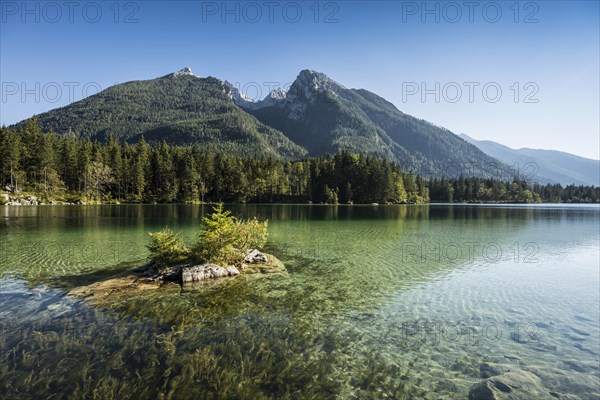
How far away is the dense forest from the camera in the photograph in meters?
108

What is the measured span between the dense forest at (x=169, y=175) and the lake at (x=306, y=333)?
107m

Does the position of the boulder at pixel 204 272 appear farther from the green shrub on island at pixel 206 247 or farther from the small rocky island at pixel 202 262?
the green shrub on island at pixel 206 247

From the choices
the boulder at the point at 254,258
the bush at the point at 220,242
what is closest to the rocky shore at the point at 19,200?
the bush at the point at 220,242

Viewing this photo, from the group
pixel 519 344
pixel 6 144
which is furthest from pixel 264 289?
pixel 6 144

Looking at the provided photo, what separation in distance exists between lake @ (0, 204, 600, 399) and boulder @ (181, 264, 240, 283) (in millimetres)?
1324

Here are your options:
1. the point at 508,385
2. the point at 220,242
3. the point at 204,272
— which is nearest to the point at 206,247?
the point at 220,242

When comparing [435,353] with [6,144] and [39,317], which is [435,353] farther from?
[6,144]

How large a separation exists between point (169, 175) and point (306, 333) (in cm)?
14174

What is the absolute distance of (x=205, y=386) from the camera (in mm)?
8891

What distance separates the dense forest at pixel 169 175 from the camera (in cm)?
10838

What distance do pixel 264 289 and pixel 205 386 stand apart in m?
10.1

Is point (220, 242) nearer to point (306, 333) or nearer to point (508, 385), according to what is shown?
point (306, 333)

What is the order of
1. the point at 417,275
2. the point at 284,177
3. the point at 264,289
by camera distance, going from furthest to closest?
the point at 284,177
the point at 417,275
the point at 264,289

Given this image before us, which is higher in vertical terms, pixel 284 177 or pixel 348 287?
pixel 284 177
